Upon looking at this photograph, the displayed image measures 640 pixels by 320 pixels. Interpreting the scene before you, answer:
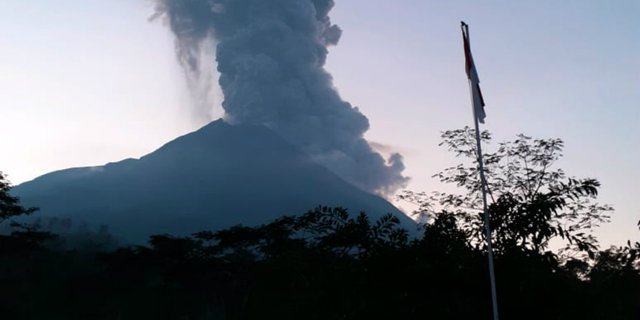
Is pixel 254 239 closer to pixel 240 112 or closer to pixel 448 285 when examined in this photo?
pixel 448 285

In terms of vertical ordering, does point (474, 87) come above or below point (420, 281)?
above

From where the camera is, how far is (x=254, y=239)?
53.8 m

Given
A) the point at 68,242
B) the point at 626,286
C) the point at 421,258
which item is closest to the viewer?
the point at 421,258

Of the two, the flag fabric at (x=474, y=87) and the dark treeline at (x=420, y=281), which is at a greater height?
the flag fabric at (x=474, y=87)

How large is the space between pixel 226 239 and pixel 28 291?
14.9 metres

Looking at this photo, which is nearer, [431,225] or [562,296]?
[562,296]

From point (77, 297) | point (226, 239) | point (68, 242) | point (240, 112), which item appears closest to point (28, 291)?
point (77, 297)

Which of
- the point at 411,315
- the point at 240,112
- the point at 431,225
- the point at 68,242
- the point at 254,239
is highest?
Result: the point at 240,112

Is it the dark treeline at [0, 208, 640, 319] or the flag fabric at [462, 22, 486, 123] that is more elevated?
the flag fabric at [462, 22, 486, 123]

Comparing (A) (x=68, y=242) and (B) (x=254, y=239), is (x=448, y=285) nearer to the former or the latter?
(B) (x=254, y=239)

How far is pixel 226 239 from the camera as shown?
56.0 m

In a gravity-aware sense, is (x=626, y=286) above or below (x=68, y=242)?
below

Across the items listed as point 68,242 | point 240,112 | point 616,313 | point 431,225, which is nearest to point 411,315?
point 431,225

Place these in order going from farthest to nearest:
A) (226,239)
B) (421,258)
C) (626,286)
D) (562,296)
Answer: (226,239) → (626,286) → (421,258) → (562,296)
